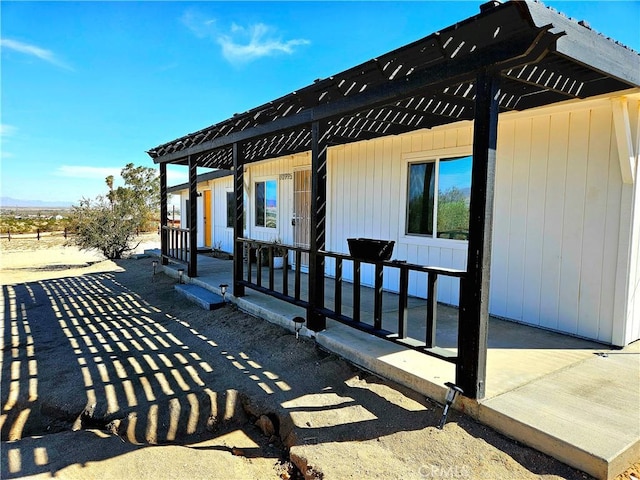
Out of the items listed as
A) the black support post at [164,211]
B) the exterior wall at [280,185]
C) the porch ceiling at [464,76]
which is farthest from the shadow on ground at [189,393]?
the exterior wall at [280,185]

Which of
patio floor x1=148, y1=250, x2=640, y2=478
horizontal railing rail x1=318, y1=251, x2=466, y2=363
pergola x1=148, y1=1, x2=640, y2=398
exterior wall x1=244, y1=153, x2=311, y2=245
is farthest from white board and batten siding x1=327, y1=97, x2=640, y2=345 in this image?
exterior wall x1=244, y1=153, x2=311, y2=245

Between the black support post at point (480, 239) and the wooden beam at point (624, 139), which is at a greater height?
the wooden beam at point (624, 139)

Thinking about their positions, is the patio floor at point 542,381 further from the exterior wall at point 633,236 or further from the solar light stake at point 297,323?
the exterior wall at point 633,236

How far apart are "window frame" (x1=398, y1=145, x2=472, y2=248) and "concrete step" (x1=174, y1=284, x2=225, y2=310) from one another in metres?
3.13

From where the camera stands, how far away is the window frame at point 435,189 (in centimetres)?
496

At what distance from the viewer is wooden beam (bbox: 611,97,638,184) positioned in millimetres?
3387

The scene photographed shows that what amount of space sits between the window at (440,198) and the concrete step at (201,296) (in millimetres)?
3276

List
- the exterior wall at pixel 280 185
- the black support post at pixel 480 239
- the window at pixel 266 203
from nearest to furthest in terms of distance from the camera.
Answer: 1. the black support post at pixel 480 239
2. the exterior wall at pixel 280 185
3. the window at pixel 266 203

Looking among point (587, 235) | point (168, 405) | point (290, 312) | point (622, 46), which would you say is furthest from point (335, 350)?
point (622, 46)

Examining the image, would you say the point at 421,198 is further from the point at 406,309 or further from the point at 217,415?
the point at 217,415

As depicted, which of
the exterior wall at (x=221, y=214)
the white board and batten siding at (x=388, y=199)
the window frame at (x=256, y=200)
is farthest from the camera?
the exterior wall at (x=221, y=214)

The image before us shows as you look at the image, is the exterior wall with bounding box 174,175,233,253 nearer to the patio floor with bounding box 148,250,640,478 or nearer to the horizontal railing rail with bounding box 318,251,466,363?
the patio floor with bounding box 148,250,640,478

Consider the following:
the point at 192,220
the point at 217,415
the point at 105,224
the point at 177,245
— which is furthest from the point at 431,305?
the point at 105,224

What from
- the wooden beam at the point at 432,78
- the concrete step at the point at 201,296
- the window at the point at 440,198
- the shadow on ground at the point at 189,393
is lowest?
the shadow on ground at the point at 189,393
